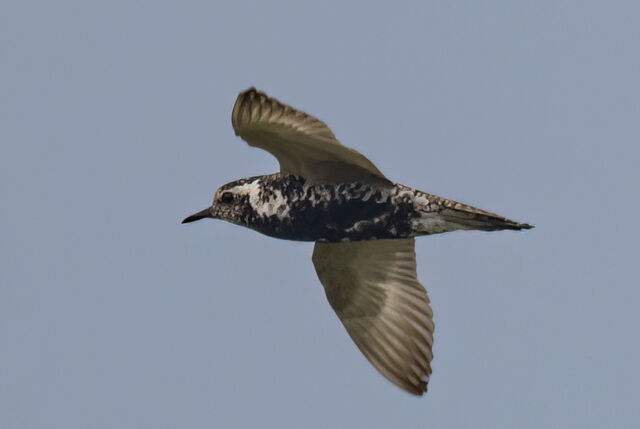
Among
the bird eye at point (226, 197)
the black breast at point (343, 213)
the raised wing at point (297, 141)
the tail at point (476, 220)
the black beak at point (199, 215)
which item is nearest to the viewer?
the raised wing at point (297, 141)

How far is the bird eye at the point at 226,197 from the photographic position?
11.1 m

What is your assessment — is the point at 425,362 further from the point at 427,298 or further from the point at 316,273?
the point at 316,273

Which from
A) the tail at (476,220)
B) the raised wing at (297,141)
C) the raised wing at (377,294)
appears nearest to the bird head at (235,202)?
the raised wing at (297,141)

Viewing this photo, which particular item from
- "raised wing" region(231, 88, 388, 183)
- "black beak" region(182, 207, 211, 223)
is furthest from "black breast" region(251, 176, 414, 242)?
"black beak" region(182, 207, 211, 223)

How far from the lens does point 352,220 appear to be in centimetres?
1049

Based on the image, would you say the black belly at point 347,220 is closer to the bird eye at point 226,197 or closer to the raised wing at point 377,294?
the bird eye at point 226,197

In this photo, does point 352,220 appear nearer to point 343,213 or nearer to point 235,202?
point 343,213

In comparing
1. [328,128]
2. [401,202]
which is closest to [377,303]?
[401,202]

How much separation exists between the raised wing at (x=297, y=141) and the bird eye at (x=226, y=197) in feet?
2.54

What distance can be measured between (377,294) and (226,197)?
6.68ft

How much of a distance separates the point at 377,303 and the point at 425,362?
89cm

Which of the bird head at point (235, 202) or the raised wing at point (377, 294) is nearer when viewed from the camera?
the bird head at point (235, 202)

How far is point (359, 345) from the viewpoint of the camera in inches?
457

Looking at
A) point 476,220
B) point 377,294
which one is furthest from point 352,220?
point 377,294
